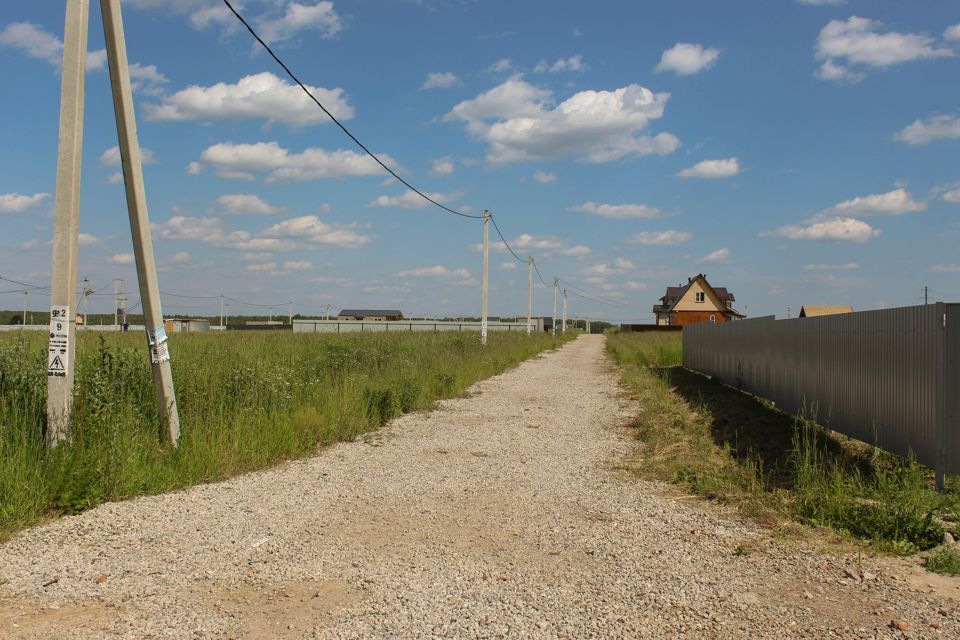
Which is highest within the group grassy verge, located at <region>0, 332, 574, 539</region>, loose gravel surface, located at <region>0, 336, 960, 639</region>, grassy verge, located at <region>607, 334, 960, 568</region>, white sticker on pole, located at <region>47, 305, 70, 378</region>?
white sticker on pole, located at <region>47, 305, 70, 378</region>

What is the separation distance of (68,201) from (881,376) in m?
8.86

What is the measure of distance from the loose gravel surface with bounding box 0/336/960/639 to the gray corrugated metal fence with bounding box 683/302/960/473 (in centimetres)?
239

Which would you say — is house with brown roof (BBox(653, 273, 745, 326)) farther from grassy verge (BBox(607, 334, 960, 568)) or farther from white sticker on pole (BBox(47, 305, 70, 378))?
white sticker on pole (BBox(47, 305, 70, 378))

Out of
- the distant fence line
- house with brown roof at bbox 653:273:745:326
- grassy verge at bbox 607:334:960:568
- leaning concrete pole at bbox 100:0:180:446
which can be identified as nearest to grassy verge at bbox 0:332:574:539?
leaning concrete pole at bbox 100:0:180:446

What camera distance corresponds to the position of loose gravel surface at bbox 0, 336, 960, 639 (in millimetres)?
4066

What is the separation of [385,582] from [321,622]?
686 millimetres

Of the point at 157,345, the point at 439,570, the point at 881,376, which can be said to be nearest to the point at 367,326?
the point at 157,345

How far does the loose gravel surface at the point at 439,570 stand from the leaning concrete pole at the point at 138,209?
55.6 inches

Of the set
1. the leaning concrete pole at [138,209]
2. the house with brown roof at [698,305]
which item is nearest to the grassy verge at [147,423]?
the leaning concrete pole at [138,209]

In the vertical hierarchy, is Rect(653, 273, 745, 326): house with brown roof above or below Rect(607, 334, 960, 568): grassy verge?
above

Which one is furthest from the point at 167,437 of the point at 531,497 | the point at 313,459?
the point at 531,497

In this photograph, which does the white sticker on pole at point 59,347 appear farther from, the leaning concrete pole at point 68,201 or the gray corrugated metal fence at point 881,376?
the gray corrugated metal fence at point 881,376

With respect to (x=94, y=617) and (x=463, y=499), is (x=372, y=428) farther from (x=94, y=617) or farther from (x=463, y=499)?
(x=94, y=617)

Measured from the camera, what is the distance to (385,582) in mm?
4707
